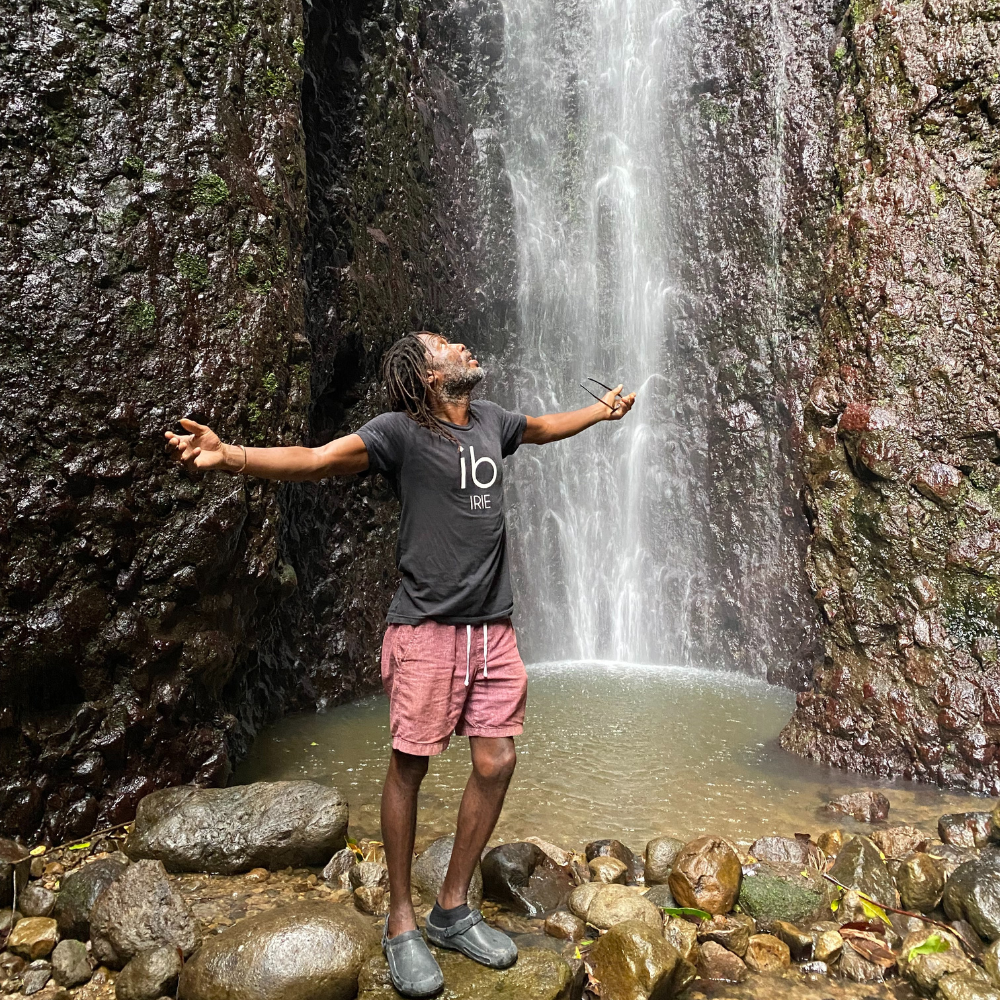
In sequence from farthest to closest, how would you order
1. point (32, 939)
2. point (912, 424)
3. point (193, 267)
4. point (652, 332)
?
point (652, 332)
point (912, 424)
point (193, 267)
point (32, 939)

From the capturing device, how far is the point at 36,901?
332cm

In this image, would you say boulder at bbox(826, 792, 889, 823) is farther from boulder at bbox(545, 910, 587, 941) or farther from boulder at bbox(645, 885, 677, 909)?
boulder at bbox(545, 910, 587, 941)

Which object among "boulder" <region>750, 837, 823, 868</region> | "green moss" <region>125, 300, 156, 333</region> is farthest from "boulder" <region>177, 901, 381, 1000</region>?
"green moss" <region>125, 300, 156, 333</region>

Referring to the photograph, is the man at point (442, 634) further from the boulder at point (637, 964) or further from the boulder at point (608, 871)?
the boulder at point (608, 871)

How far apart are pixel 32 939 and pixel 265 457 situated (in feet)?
7.00

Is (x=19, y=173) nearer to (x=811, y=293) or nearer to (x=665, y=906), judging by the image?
(x=665, y=906)

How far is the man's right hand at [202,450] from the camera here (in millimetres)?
2480

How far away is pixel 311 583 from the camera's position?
762 centimetres

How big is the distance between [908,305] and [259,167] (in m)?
4.75

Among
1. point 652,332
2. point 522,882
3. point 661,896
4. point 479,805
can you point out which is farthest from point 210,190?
point 652,332

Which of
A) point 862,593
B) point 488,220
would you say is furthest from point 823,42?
point 862,593

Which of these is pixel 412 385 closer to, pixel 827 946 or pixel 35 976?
pixel 35 976

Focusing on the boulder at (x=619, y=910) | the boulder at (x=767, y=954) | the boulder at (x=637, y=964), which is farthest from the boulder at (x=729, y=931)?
the boulder at (x=637, y=964)

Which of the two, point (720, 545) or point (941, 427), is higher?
point (941, 427)
